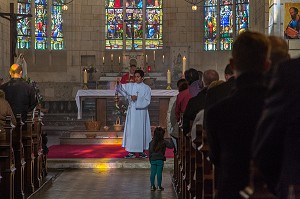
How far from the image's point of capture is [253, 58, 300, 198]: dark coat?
2.26 metres

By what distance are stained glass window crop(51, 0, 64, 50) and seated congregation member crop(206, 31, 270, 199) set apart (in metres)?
21.0

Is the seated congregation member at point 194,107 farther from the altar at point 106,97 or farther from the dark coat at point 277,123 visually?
the altar at point 106,97

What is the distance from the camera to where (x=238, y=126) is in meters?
2.83

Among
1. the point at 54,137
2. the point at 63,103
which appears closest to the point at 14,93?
the point at 54,137

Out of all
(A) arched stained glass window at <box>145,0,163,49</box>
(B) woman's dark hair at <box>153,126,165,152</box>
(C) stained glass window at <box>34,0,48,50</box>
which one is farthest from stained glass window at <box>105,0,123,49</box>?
(B) woman's dark hair at <box>153,126,165,152</box>

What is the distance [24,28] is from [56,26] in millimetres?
1003

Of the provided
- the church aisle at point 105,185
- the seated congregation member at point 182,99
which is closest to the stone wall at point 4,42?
the church aisle at point 105,185

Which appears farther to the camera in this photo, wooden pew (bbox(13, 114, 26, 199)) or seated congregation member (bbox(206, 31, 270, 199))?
wooden pew (bbox(13, 114, 26, 199))

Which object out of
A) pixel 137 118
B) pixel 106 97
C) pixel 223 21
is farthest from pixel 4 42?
pixel 137 118

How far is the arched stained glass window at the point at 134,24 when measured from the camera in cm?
2366

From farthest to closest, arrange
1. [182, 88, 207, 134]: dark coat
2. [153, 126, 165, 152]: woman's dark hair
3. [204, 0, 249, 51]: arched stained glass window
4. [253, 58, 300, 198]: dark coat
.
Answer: [204, 0, 249, 51]: arched stained glass window
[153, 126, 165, 152]: woman's dark hair
[182, 88, 207, 134]: dark coat
[253, 58, 300, 198]: dark coat

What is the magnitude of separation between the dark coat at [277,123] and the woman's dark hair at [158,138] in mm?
6714

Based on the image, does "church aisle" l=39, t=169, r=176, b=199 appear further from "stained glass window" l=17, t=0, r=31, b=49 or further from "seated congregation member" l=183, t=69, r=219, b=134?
"stained glass window" l=17, t=0, r=31, b=49

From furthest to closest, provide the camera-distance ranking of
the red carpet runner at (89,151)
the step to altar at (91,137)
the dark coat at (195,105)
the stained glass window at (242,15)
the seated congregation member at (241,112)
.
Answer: the stained glass window at (242,15)
the step to altar at (91,137)
the red carpet runner at (89,151)
the dark coat at (195,105)
the seated congregation member at (241,112)
